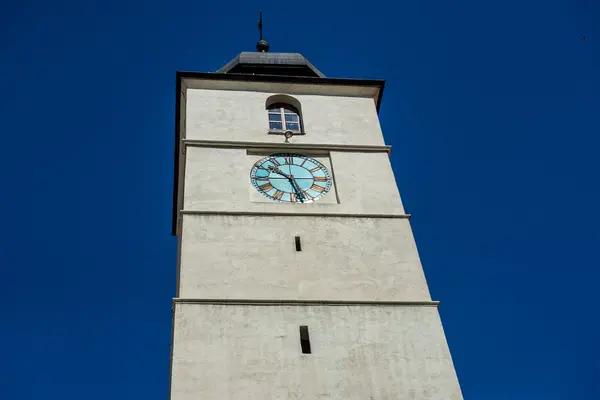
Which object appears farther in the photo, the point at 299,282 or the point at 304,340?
the point at 299,282

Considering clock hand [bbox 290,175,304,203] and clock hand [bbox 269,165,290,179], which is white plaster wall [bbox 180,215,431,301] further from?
clock hand [bbox 269,165,290,179]

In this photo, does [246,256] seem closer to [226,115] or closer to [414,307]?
[414,307]

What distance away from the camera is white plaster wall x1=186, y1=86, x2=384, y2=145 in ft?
71.3

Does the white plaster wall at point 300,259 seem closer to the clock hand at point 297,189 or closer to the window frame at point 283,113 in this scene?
the clock hand at point 297,189

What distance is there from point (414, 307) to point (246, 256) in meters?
3.55

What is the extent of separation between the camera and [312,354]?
51.6 ft

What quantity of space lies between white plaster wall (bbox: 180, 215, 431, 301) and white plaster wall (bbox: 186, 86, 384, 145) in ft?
11.6

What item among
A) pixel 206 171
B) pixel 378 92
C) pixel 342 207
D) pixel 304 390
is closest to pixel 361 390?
pixel 304 390

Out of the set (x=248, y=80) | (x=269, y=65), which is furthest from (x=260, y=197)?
(x=269, y=65)

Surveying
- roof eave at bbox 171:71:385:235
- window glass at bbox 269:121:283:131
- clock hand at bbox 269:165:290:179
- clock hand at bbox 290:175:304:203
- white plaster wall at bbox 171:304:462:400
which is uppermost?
roof eave at bbox 171:71:385:235

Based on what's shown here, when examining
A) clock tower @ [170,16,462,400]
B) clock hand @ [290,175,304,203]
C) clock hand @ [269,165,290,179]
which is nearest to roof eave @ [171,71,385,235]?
clock tower @ [170,16,462,400]

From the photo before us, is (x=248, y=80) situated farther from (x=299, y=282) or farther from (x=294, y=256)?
(x=299, y=282)

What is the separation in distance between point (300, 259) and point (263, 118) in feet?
19.2

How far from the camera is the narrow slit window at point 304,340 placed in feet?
52.1
